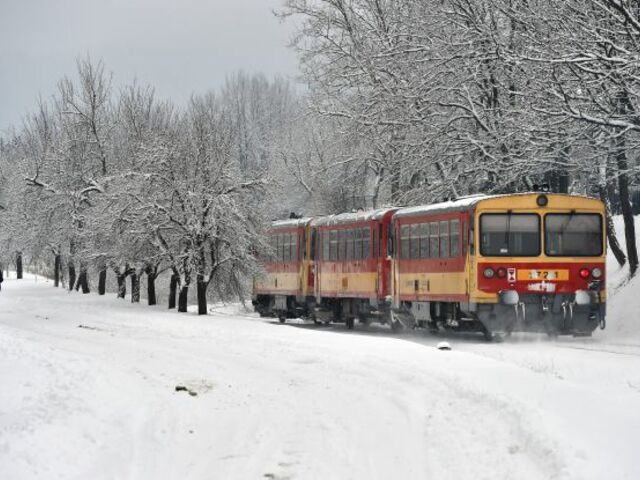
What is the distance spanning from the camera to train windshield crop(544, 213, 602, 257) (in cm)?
2336

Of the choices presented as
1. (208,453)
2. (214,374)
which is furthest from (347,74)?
(208,453)

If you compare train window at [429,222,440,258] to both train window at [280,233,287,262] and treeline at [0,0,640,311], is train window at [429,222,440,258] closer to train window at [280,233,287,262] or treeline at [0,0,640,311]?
treeline at [0,0,640,311]

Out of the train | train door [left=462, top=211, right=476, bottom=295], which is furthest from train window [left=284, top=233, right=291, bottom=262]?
train door [left=462, top=211, right=476, bottom=295]

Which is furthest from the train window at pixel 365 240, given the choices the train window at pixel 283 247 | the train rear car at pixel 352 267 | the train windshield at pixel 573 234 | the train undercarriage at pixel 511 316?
the train windshield at pixel 573 234

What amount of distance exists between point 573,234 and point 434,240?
3271 mm

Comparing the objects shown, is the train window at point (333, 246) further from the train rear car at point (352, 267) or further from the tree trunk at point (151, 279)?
the tree trunk at point (151, 279)

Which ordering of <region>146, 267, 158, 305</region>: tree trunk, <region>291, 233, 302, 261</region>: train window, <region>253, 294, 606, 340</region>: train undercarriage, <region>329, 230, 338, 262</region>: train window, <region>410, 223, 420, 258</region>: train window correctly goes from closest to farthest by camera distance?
<region>253, 294, 606, 340</region>: train undercarriage, <region>410, 223, 420, 258</region>: train window, <region>329, 230, 338, 262</region>: train window, <region>291, 233, 302, 261</region>: train window, <region>146, 267, 158, 305</region>: tree trunk

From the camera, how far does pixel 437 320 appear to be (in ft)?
83.3

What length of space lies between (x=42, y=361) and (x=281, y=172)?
55.9 meters

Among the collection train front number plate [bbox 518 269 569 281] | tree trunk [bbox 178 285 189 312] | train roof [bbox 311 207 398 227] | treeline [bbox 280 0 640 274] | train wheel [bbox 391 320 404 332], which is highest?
treeline [bbox 280 0 640 274]

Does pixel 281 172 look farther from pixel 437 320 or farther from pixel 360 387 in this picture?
pixel 360 387

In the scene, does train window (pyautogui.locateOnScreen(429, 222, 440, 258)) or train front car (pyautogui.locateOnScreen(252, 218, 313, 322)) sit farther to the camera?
train front car (pyautogui.locateOnScreen(252, 218, 313, 322))

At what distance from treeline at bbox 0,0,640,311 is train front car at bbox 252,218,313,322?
1019 mm

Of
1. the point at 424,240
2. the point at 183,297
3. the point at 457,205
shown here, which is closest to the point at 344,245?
the point at 424,240
